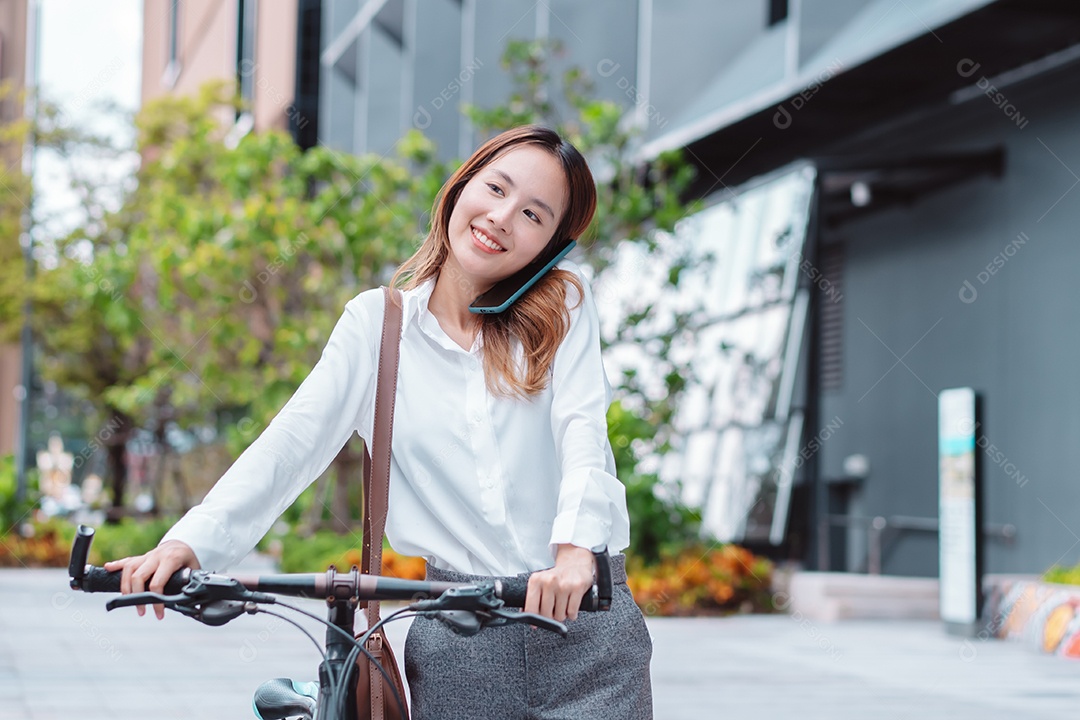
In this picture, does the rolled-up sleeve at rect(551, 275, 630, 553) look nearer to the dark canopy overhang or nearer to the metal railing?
the dark canopy overhang

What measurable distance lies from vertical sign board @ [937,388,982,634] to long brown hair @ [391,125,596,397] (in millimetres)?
9736

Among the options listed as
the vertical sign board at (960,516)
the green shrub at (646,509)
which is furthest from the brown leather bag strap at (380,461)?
the green shrub at (646,509)

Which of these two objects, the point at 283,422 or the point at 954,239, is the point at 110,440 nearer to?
the point at 954,239

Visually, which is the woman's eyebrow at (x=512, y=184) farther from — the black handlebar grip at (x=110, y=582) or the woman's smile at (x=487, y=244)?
the black handlebar grip at (x=110, y=582)

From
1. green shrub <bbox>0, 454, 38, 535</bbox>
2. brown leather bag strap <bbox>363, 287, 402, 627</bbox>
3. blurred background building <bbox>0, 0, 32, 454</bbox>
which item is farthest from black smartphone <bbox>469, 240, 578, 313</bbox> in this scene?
blurred background building <bbox>0, 0, 32, 454</bbox>

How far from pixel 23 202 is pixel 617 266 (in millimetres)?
14711

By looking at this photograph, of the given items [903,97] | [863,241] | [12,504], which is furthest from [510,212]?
[12,504]

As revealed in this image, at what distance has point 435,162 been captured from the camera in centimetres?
1473

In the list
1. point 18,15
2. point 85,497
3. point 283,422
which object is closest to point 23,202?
point 85,497

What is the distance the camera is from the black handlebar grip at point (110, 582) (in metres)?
1.80

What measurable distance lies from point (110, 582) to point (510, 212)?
864mm

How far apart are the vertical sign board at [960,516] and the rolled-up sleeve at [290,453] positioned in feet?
32.5

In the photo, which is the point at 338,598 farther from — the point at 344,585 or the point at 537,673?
the point at 537,673

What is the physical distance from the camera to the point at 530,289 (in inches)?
92.0
